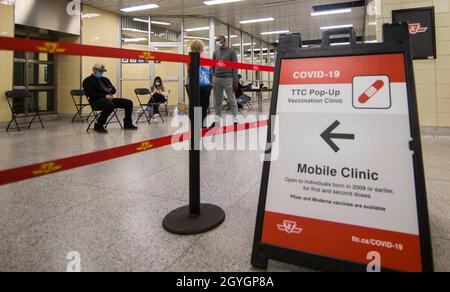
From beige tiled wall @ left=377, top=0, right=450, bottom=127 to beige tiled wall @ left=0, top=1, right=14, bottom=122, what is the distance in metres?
6.93

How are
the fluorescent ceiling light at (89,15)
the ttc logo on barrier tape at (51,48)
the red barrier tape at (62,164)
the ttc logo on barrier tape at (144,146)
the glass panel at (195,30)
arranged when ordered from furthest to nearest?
the glass panel at (195,30), the fluorescent ceiling light at (89,15), the ttc logo on barrier tape at (144,146), the ttc logo on barrier tape at (51,48), the red barrier tape at (62,164)

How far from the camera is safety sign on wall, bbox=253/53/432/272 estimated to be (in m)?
1.12

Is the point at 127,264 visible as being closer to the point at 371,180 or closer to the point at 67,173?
the point at 371,180

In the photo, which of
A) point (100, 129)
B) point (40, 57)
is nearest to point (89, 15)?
point (40, 57)

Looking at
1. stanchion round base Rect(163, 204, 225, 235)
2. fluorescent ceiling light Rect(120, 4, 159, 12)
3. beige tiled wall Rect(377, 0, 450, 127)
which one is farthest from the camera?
fluorescent ceiling light Rect(120, 4, 159, 12)

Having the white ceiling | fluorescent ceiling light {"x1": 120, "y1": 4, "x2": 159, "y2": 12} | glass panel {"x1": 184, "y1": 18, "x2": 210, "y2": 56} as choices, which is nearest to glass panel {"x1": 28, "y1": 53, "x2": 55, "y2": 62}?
the white ceiling

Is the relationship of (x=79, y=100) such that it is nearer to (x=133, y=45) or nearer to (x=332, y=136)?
(x=133, y=45)

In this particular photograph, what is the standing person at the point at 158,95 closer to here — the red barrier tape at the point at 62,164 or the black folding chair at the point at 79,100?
the black folding chair at the point at 79,100

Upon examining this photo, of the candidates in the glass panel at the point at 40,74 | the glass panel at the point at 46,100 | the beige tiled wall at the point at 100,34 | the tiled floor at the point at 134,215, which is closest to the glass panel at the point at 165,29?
the beige tiled wall at the point at 100,34

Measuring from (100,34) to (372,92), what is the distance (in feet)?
29.5

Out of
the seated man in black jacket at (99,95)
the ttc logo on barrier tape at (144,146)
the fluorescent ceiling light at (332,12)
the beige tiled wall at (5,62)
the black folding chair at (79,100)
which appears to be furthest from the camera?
the fluorescent ceiling light at (332,12)

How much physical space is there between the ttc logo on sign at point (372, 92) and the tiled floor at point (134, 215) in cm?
71

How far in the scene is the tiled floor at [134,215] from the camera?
4.42 feet

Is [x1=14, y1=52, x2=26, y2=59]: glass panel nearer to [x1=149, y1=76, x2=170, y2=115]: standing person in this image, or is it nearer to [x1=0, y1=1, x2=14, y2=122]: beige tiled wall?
[x1=0, y1=1, x2=14, y2=122]: beige tiled wall
